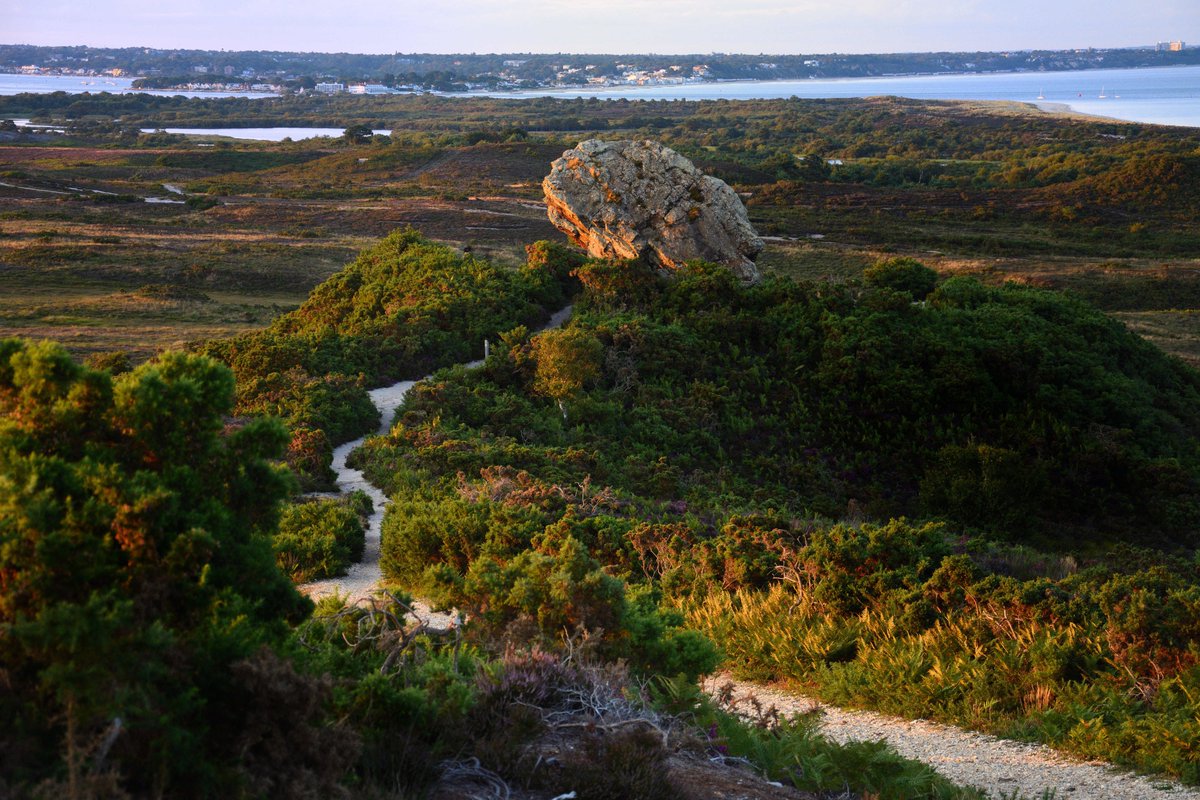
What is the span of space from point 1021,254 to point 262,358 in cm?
3586

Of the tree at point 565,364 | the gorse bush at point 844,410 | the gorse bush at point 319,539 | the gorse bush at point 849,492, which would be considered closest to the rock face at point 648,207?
the gorse bush at point 849,492

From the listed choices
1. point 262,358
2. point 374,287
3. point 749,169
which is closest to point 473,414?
point 262,358

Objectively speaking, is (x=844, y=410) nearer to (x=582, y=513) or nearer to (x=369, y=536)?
(x=582, y=513)

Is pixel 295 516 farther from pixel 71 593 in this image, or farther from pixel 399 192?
pixel 399 192

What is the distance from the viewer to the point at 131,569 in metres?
3.96

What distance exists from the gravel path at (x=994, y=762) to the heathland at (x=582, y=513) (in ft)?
0.56

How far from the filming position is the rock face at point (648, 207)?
21.9 metres

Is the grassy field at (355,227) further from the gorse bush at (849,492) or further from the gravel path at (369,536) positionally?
the gorse bush at (849,492)

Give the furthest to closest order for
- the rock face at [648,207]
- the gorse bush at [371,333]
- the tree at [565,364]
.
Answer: the rock face at [648,207] < the tree at [565,364] < the gorse bush at [371,333]

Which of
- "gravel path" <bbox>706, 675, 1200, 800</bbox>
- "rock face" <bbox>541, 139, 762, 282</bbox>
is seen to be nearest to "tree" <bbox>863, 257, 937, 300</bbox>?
"rock face" <bbox>541, 139, 762, 282</bbox>

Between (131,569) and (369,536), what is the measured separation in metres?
7.83

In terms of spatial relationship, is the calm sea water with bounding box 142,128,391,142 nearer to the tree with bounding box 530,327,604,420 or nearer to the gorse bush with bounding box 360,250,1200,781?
the gorse bush with bounding box 360,250,1200,781

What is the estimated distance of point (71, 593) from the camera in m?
3.78

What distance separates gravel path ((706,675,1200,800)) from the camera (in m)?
6.01
